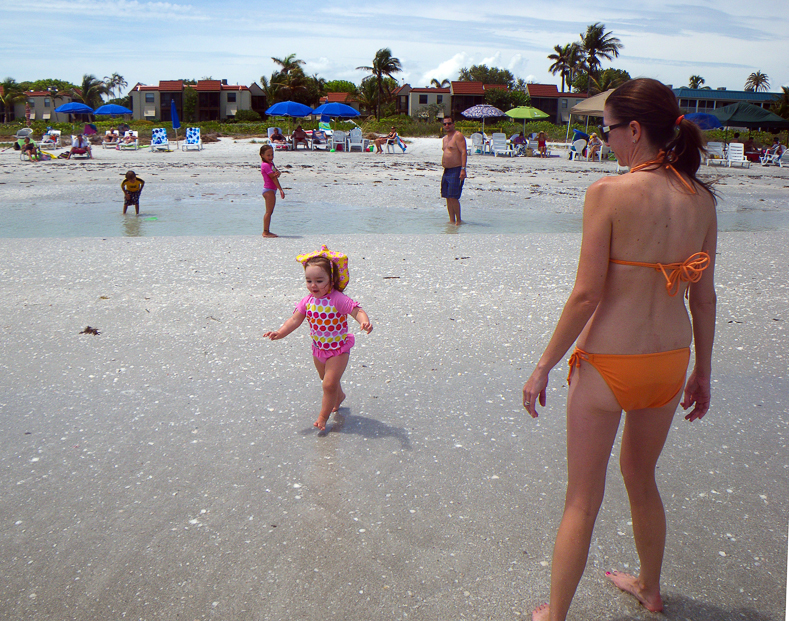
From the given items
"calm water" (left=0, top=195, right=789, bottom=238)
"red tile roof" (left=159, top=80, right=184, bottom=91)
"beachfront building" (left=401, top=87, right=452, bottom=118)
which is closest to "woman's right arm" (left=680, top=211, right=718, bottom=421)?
"calm water" (left=0, top=195, right=789, bottom=238)

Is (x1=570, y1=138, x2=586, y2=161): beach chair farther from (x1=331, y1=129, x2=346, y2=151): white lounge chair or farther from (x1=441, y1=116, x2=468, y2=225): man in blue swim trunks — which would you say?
(x1=441, y1=116, x2=468, y2=225): man in blue swim trunks

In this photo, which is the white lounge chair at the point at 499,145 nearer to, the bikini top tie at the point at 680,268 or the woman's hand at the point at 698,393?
the woman's hand at the point at 698,393

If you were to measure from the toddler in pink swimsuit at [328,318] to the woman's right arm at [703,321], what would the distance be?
165 centimetres

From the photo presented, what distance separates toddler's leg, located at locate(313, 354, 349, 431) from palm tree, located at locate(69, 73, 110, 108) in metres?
100

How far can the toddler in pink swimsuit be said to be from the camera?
11.1 ft

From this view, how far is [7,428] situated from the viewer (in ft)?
11.6

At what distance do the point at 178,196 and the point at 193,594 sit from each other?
1348cm

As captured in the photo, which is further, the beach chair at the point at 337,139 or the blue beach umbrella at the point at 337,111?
the blue beach umbrella at the point at 337,111

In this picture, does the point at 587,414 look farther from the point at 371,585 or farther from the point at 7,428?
the point at 7,428

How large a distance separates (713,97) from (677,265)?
259 ft

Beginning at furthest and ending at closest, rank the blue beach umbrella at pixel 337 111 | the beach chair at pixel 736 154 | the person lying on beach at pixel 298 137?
the blue beach umbrella at pixel 337 111
the person lying on beach at pixel 298 137
the beach chair at pixel 736 154

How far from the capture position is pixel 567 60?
79562 mm

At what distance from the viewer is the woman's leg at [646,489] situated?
2039 mm

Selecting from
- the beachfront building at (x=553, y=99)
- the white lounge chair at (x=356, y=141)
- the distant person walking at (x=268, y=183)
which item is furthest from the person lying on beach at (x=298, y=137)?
the beachfront building at (x=553, y=99)
